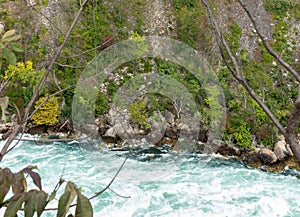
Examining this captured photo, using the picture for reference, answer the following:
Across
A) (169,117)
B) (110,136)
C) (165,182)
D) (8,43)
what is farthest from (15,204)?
(169,117)

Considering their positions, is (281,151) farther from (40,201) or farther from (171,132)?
(40,201)

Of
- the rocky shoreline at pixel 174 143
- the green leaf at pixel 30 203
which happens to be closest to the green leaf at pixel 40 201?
the green leaf at pixel 30 203

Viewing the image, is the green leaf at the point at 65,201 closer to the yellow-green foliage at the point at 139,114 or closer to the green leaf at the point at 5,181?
the green leaf at the point at 5,181

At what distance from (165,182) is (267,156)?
2.10 m

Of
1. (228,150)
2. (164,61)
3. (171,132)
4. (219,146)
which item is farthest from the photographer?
(164,61)

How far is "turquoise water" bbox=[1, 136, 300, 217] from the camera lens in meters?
4.56

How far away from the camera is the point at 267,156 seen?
6.12 meters

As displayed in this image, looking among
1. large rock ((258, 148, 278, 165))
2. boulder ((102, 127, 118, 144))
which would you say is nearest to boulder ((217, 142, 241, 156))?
large rock ((258, 148, 278, 165))

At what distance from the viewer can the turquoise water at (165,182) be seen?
4.56 meters

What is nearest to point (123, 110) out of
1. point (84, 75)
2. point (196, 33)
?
point (84, 75)

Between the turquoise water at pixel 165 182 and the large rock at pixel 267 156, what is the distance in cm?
36

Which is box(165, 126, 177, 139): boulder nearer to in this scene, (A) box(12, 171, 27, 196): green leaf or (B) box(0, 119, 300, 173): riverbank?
(B) box(0, 119, 300, 173): riverbank

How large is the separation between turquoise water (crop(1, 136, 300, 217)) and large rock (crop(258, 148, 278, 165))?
0.36 m

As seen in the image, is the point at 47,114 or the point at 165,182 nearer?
the point at 165,182
